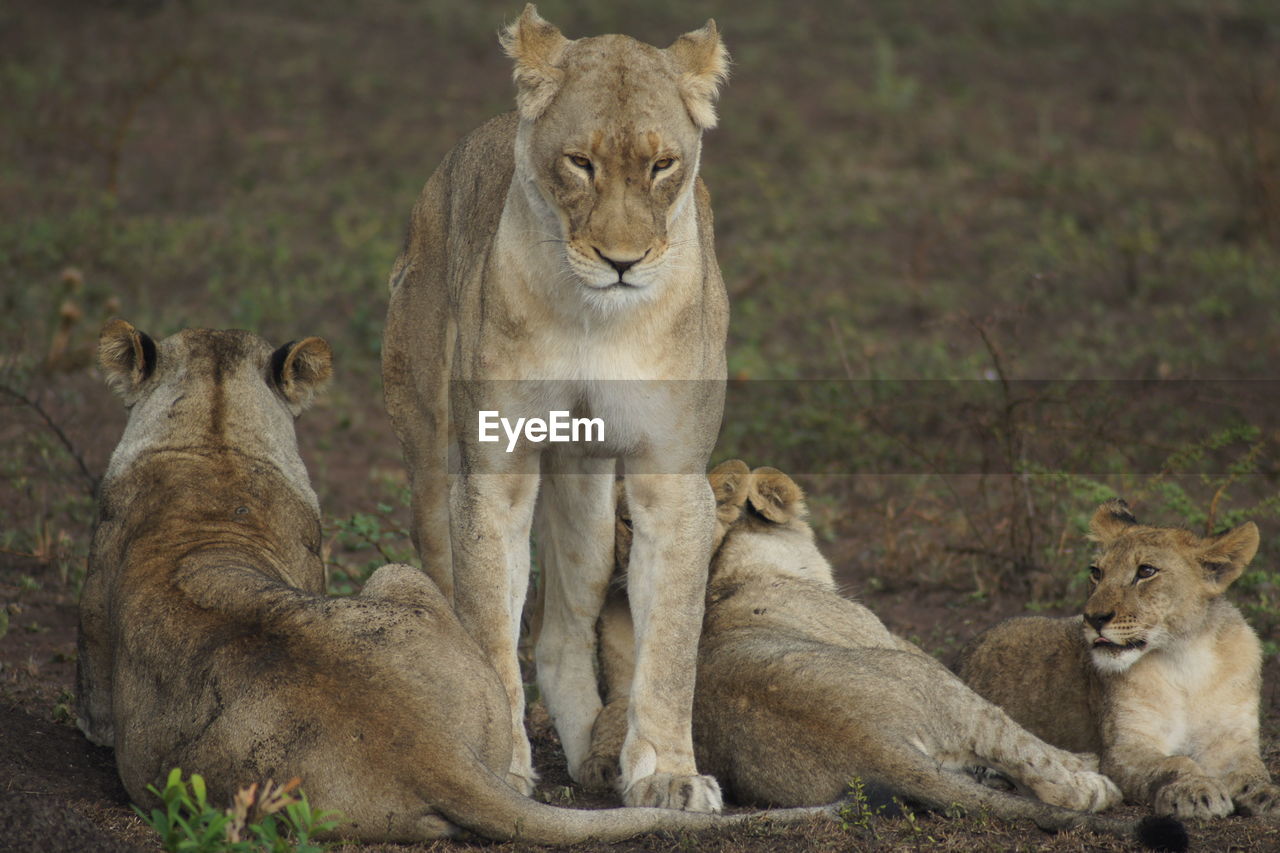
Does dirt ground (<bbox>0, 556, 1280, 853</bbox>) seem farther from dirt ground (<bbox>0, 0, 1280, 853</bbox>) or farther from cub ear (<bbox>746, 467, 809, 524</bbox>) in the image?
cub ear (<bbox>746, 467, 809, 524</bbox>)

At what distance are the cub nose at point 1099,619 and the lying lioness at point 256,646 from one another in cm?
134

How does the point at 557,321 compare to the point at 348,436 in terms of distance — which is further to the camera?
the point at 348,436

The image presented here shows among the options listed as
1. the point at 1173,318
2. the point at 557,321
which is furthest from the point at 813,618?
the point at 1173,318

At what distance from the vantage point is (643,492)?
15.3 ft

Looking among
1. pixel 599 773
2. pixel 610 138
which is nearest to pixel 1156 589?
pixel 599 773

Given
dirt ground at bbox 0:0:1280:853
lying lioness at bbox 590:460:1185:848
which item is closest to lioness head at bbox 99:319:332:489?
dirt ground at bbox 0:0:1280:853

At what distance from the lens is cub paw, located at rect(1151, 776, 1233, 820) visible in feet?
14.3

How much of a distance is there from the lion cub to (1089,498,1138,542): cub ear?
4.5 inches

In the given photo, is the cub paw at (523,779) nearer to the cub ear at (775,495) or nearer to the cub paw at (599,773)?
the cub paw at (599,773)

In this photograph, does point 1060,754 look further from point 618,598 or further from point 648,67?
point 648,67

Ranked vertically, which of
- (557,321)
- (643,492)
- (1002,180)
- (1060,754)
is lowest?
(1060,754)

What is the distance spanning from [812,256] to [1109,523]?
5.94 meters

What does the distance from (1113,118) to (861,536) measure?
8054 mm

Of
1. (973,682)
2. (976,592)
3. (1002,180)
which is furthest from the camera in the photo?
(1002,180)
